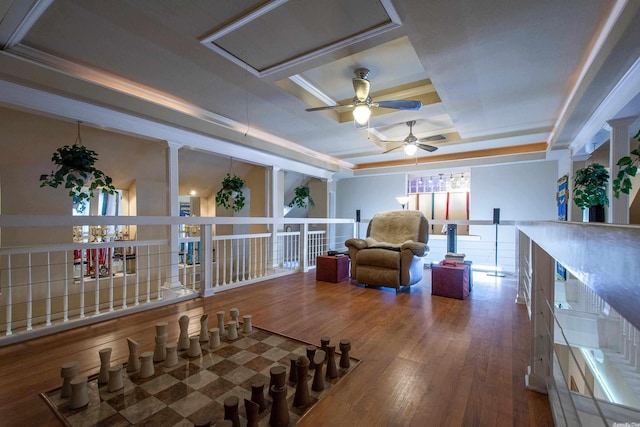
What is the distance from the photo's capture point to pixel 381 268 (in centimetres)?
344

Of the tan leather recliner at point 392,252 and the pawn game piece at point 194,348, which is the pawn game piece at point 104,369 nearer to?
the pawn game piece at point 194,348

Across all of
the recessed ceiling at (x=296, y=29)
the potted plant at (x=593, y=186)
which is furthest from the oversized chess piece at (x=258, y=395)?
the potted plant at (x=593, y=186)

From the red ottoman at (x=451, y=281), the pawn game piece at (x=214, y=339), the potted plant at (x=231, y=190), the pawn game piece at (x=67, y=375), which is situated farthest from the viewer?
the potted plant at (x=231, y=190)

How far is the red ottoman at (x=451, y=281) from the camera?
10.0ft

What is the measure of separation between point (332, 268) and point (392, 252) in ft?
2.75

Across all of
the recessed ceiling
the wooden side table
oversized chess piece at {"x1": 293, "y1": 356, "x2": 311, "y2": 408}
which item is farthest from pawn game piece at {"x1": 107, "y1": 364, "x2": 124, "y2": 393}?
the wooden side table

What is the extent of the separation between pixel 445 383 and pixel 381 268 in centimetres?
195

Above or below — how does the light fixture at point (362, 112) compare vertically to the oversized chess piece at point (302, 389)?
above

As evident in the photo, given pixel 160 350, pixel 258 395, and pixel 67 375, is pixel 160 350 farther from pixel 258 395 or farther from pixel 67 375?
pixel 258 395

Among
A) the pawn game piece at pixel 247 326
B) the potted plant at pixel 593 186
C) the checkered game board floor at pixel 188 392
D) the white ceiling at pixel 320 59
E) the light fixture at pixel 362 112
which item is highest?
the white ceiling at pixel 320 59

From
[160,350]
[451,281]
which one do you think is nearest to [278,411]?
[160,350]

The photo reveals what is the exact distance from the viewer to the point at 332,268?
A: 3805 mm

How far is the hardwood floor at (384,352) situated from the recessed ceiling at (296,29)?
7.03ft

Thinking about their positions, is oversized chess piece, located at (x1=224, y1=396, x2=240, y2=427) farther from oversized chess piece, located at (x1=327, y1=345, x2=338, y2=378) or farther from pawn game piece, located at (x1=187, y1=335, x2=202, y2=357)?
pawn game piece, located at (x1=187, y1=335, x2=202, y2=357)
